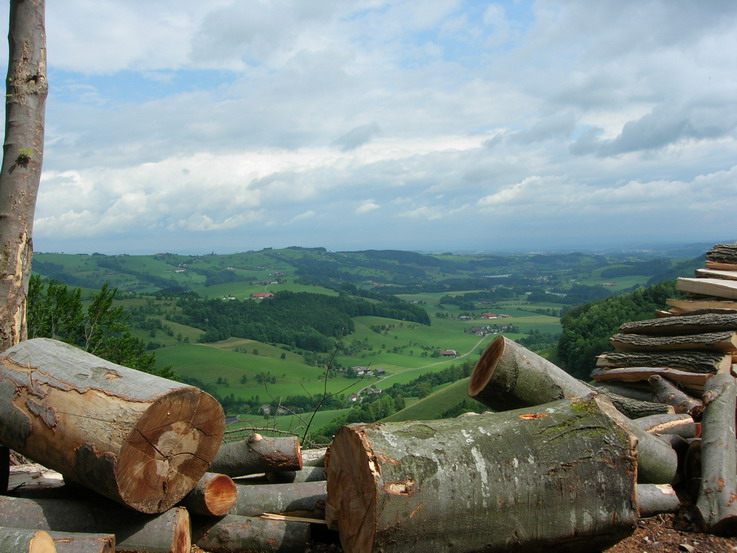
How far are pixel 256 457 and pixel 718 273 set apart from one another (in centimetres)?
997

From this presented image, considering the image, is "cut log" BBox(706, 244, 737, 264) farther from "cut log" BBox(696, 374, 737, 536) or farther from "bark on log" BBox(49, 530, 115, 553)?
"bark on log" BBox(49, 530, 115, 553)

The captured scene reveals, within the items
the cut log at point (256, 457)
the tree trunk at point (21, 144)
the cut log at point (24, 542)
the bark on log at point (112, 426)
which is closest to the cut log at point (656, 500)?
the cut log at point (256, 457)

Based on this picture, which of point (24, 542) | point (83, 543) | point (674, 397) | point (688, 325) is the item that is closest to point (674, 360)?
point (688, 325)

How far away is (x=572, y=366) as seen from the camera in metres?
34.0

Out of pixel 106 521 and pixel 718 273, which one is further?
pixel 718 273

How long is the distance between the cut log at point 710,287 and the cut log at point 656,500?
5.99 m

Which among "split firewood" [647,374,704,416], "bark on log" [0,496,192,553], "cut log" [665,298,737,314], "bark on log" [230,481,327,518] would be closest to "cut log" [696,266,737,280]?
"cut log" [665,298,737,314]

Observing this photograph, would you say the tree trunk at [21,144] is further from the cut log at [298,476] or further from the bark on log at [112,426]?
the cut log at [298,476]

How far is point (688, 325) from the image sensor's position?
30.0 feet

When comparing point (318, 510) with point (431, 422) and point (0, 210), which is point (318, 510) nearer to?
point (431, 422)

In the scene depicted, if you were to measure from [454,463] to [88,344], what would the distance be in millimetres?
22447

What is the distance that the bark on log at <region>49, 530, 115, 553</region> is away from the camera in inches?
142

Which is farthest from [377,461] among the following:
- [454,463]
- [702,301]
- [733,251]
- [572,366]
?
[572,366]

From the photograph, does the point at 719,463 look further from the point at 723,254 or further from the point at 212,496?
the point at 723,254
